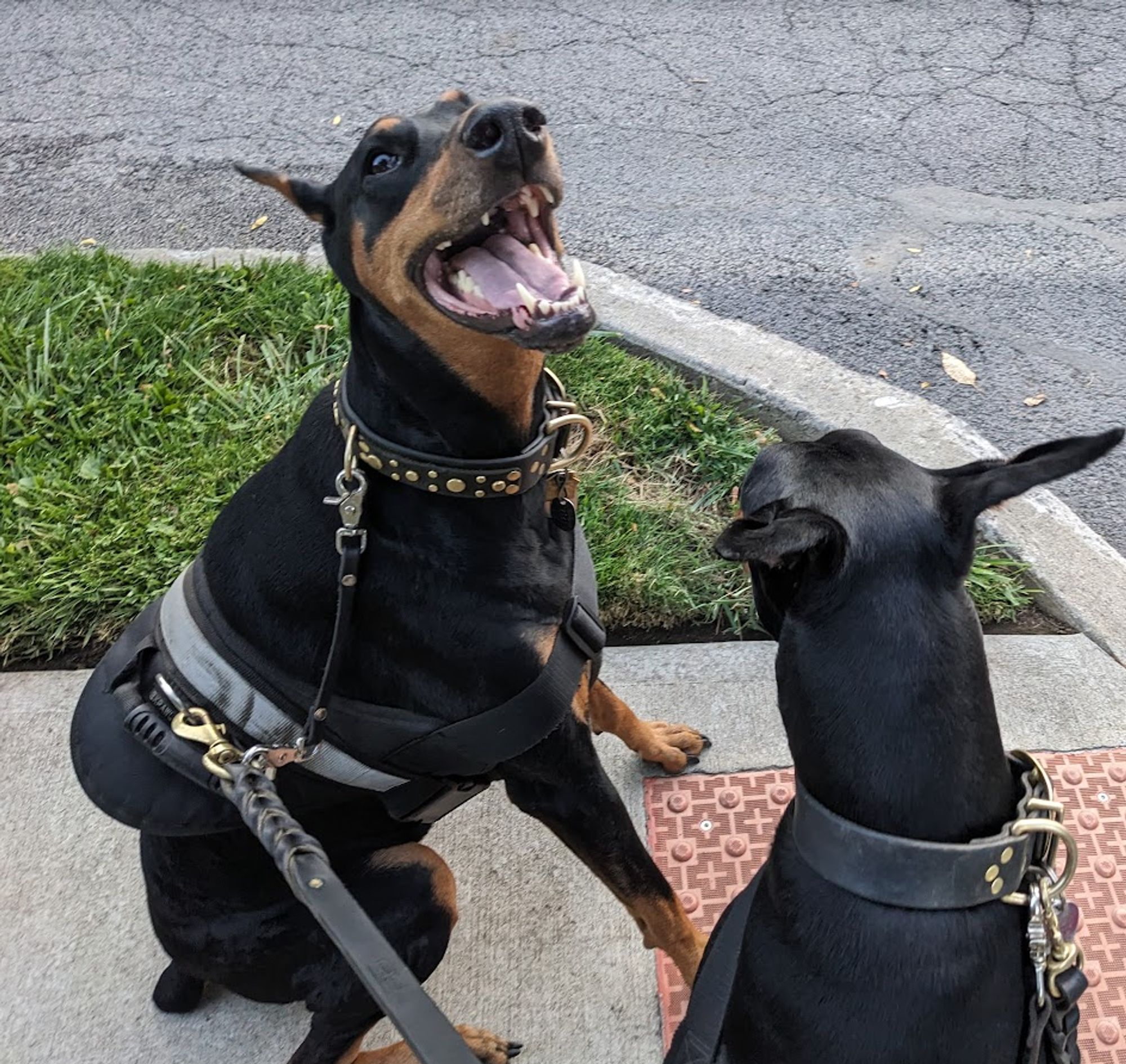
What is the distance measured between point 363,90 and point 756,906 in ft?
18.0

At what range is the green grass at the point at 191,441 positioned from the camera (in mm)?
3271

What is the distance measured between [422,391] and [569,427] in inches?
15.3

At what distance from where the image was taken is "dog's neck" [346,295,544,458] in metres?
1.92

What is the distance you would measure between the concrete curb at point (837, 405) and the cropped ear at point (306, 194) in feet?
6.76

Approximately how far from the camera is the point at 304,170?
5.36 meters

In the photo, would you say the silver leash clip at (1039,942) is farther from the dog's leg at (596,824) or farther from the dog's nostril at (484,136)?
the dog's nostril at (484,136)

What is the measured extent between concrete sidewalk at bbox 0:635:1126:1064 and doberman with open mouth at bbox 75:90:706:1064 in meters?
0.34

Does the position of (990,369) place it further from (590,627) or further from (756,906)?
(756,906)

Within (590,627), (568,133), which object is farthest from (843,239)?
(590,627)

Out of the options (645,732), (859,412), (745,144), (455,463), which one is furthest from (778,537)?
(745,144)

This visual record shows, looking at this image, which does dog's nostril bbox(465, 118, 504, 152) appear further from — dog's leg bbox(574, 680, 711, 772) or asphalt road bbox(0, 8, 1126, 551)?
asphalt road bbox(0, 8, 1126, 551)

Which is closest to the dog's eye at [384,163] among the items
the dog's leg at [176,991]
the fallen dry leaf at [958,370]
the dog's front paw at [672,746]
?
the dog's front paw at [672,746]

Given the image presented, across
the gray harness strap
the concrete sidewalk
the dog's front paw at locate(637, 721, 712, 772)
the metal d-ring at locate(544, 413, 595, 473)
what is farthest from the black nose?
the concrete sidewalk

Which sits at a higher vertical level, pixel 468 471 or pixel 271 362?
pixel 468 471
